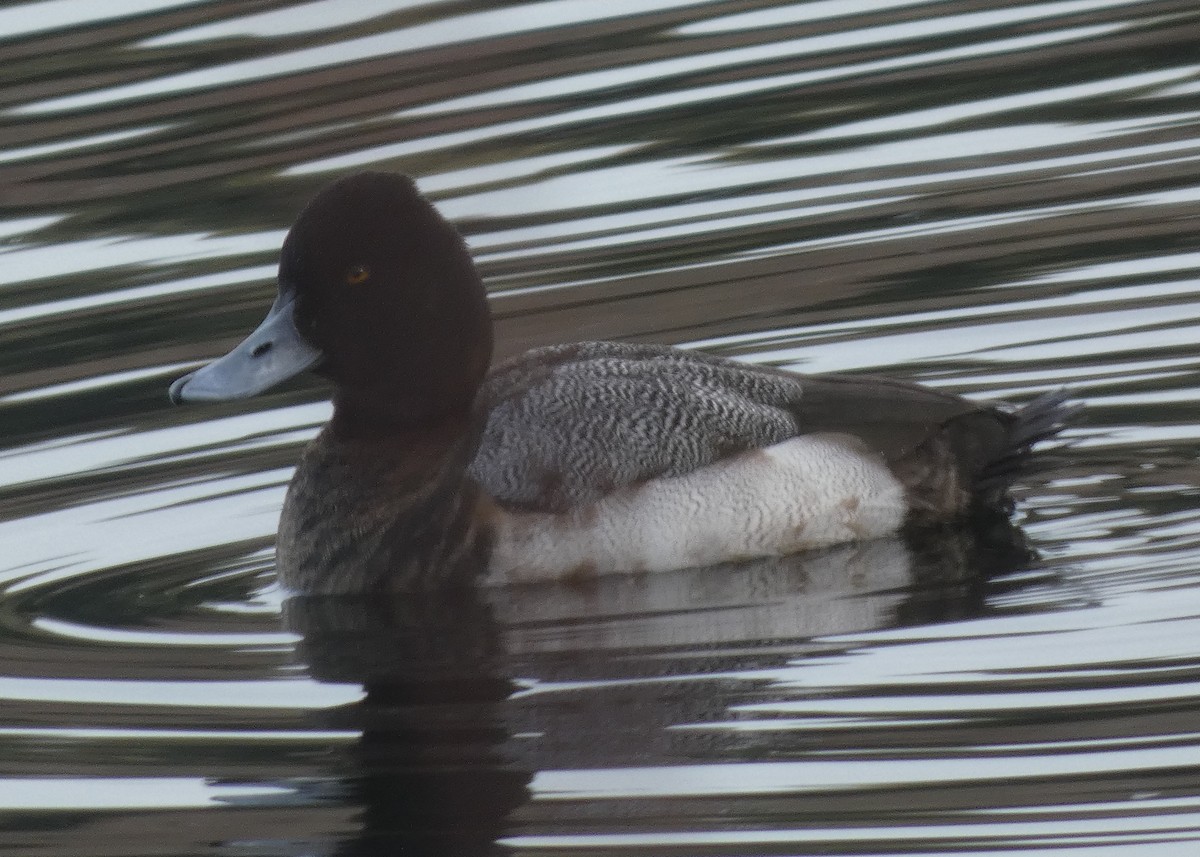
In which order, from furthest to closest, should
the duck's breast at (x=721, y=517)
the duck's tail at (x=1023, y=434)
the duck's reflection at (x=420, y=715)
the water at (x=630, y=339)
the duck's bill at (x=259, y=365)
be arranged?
1. the duck's tail at (x=1023, y=434)
2. the duck's bill at (x=259, y=365)
3. the duck's breast at (x=721, y=517)
4. the water at (x=630, y=339)
5. the duck's reflection at (x=420, y=715)

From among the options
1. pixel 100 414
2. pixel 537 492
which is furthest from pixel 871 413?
pixel 100 414

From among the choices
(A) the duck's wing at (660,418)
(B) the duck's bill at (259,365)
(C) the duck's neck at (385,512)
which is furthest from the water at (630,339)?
(B) the duck's bill at (259,365)

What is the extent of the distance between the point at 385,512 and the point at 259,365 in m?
0.59

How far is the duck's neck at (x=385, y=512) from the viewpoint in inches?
297

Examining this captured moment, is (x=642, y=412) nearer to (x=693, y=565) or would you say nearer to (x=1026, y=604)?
(x=693, y=565)

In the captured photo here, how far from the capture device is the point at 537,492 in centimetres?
751

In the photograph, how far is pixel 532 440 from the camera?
7582 millimetres

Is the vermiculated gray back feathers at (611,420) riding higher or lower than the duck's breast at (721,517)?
higher

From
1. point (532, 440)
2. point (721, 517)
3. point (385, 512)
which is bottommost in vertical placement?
point (721, 517)

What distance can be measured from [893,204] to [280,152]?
310cm

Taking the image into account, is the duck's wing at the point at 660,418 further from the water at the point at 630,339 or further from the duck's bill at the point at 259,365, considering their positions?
the duck's bill at the point at 259,365

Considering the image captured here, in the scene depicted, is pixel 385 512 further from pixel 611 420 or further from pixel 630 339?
pixel 630 339

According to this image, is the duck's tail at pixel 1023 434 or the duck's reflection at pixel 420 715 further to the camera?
the duck's tail at pixel 1023 434

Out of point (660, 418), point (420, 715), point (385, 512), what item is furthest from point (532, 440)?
point (420, 715)
